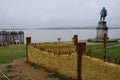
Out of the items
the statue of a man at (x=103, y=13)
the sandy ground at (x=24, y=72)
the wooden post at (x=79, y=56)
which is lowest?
the sandy ground at (x=24, y=72)

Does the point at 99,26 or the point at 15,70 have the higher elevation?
the point at 99,26

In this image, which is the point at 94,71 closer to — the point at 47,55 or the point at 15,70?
the point at 47,55

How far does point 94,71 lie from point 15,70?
24.4 feet

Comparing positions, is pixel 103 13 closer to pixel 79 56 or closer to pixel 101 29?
pixel 101 29

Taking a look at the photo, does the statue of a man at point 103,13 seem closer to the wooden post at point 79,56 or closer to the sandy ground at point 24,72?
the sandy ground at point 24,72

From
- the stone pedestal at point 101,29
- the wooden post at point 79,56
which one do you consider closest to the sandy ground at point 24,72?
the wooden post at point 79,56

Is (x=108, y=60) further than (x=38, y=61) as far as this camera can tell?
No

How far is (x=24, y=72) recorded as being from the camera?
18.2 m

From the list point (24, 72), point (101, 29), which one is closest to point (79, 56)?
point (24, 72)

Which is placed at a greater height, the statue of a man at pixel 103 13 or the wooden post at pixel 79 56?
the statue of a man at pixel 103 13

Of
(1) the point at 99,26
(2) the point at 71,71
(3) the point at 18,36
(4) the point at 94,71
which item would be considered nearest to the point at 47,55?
(2) the point at 71,71

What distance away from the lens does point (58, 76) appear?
16.5 meters

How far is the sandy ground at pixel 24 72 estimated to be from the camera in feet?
54.4

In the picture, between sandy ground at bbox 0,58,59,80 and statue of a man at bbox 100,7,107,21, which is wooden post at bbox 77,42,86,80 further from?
statue of a man at bbox 100,7,107,21
